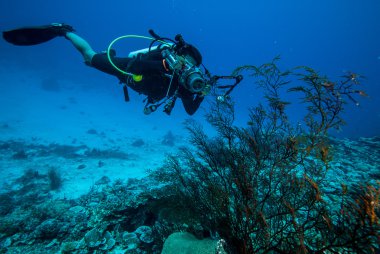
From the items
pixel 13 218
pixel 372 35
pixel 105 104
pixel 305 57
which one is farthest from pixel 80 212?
pixel 372 35

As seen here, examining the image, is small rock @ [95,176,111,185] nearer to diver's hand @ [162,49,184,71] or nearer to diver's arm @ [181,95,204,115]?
diver's arm @ [181,95,204,115]

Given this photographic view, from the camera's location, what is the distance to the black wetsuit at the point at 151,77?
490 centimetres

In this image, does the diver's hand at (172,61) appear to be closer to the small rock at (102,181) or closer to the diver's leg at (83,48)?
the diver's leg at (83,48)

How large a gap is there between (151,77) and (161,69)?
0.49 m

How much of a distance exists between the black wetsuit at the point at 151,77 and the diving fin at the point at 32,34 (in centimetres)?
200

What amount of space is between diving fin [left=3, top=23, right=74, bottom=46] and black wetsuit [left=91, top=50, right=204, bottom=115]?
200 centimetres

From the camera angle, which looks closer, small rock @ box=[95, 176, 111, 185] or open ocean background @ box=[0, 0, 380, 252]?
small rock @ box=[95, 176, 111, 185]

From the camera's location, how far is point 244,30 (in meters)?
120

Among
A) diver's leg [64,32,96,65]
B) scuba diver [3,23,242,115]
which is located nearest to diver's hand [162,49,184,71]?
scuba diver [3,23,242,115]

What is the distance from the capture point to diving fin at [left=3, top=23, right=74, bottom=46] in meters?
6.27

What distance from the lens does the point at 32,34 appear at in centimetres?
654

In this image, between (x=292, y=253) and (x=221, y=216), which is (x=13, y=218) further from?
(x=292, y=253)

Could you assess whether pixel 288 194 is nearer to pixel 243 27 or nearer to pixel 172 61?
pixel 172 61

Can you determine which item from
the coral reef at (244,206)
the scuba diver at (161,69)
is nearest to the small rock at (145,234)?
the coral reef at (244,206)
